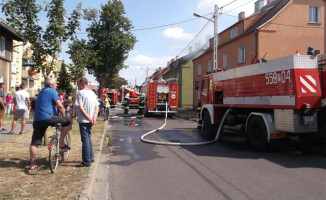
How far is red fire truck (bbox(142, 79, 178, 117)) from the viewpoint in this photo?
2139 cm

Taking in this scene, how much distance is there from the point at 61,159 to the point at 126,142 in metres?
3.90

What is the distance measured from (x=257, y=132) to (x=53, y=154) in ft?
18.2

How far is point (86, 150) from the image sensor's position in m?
6.00

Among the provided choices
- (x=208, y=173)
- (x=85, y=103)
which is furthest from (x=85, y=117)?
(x=208, y=173)

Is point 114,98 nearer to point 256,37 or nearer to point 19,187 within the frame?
point 256,37

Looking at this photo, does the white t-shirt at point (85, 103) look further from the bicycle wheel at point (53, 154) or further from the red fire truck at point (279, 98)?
the red fire truck at point (279, 98)

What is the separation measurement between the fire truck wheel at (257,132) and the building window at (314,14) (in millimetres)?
16508

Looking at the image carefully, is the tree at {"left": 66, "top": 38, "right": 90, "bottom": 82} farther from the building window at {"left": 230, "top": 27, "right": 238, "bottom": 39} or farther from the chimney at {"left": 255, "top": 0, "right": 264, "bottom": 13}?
the chimney at {"left": 255, "top": 0, "right": 264, "bottom": 13}

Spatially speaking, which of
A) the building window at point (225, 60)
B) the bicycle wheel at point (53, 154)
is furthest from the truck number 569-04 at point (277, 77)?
the building window at point (225, 60)

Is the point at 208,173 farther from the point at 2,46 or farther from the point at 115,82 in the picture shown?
the point at 115,82

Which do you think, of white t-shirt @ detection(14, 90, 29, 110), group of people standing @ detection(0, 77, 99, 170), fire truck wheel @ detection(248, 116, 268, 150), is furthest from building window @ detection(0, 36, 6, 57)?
fire truck wheel @ detection(248, 116, 268, 150)

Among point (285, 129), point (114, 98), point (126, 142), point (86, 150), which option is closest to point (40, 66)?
point (126, 142)

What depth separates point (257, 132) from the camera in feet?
28.3

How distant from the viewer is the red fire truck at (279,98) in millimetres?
7074
